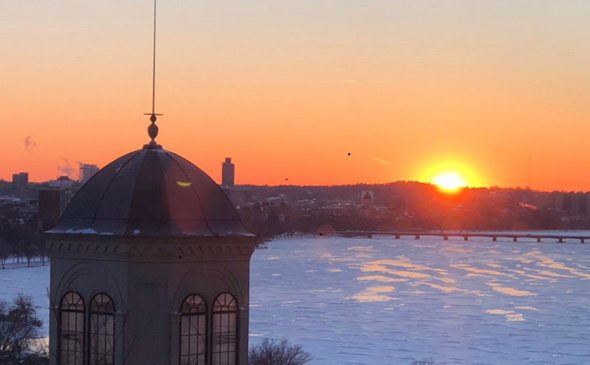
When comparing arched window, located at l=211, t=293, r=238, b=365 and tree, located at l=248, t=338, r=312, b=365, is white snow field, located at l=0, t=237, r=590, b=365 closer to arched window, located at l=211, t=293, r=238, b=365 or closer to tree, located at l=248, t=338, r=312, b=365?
tree, located at l=248, t=338, r=312, b=365

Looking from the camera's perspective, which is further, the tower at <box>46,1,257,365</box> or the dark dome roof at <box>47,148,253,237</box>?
the dark dome roof at <box>47,148,253,237</box>

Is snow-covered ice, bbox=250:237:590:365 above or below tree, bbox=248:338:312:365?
below

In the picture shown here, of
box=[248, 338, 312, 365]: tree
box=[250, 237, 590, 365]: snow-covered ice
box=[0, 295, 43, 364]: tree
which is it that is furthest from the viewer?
box=[250, 237, 590, 365]: snow-covered ice

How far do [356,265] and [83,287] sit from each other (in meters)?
83.6

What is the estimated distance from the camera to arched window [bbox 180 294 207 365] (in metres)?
8.69

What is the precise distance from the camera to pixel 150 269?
28.1ft

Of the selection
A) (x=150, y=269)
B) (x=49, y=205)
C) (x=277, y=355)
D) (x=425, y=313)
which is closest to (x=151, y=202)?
(x=150, y=269)

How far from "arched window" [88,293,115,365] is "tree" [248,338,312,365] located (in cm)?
1715

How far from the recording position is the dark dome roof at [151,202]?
28.7 feet

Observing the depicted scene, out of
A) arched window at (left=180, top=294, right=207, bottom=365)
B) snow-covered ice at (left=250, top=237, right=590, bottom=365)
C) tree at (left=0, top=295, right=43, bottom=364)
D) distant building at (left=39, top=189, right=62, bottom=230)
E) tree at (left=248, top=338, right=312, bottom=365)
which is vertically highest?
distant building at (left=39, top=189, right=62, bottom=230)

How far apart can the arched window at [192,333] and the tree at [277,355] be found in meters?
17.1

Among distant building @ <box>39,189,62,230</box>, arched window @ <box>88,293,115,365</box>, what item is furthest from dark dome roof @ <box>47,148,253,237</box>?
distant building @ <box>39,189,62,230</box>

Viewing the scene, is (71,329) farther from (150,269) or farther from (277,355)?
(277,355)

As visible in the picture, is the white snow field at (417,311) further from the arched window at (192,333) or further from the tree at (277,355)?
the arched window at (192,333)
